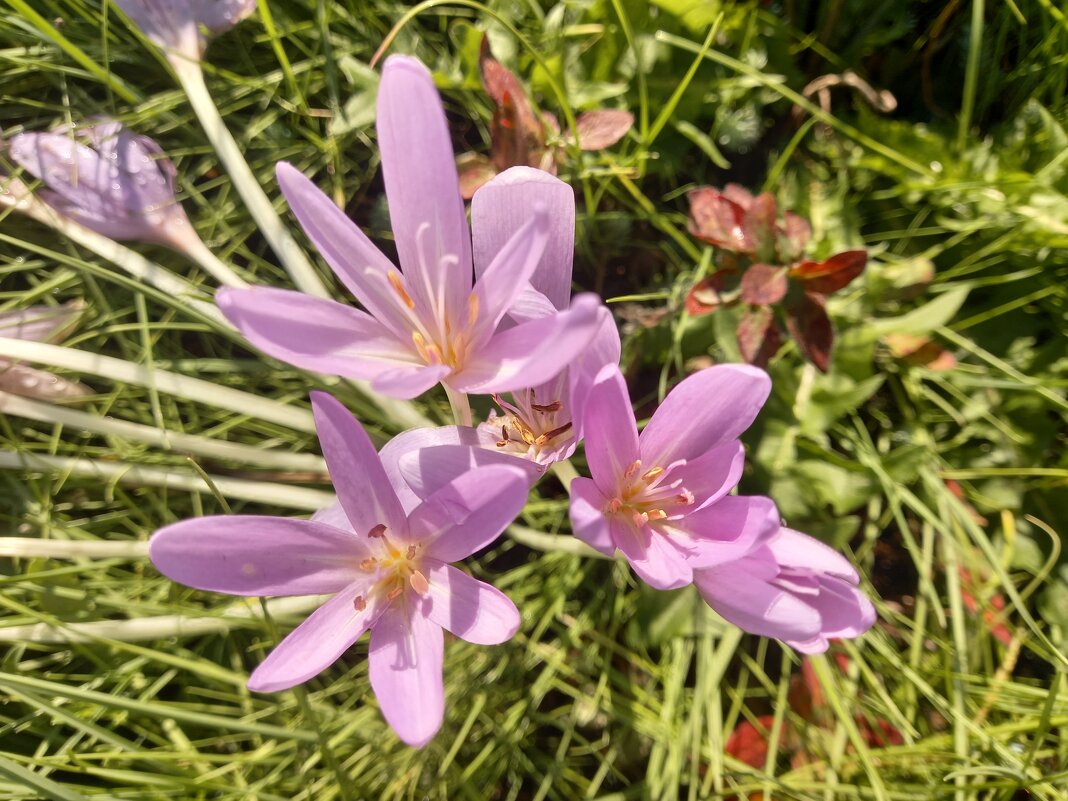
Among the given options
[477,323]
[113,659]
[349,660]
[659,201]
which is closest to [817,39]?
[659,201]

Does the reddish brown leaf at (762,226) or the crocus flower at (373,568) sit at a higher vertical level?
the reddish brown leaf at (762,226)

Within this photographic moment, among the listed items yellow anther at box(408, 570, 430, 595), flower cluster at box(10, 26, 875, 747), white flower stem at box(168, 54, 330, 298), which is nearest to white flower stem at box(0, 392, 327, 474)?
white flower stem at box(168, 54, 330, 298)

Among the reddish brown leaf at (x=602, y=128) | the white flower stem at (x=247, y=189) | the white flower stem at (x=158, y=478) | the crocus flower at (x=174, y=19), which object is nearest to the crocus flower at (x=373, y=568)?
the white flower stem at (x=158, y=478)

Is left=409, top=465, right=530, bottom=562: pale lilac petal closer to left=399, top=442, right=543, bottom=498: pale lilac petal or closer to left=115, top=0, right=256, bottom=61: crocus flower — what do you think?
left=399, top=442, right=543, bottom=498: pale lilac petal

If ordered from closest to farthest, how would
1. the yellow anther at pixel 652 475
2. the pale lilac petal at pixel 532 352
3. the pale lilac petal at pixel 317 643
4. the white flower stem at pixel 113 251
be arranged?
the pale lilac petal at pixel 532 352, the pale lilac petal at pixel 317 643, the yellow anther at pixel 652 475, the white flower stem at pixel 113 251

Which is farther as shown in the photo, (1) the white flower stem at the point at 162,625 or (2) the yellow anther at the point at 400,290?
(1) the white flower stem at the point at 162,625

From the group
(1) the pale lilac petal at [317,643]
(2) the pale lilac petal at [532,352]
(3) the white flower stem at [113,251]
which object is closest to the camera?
(2) the pale lilac petal at [532,352]

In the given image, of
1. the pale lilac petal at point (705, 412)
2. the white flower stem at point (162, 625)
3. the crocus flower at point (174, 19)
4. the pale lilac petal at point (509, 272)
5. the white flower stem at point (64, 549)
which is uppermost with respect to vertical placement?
the crocus flower at point (174, 19)

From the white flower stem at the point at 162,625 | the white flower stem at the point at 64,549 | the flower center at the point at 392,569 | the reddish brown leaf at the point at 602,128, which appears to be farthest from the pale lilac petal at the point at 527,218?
the white flower stem at the point at 64,549

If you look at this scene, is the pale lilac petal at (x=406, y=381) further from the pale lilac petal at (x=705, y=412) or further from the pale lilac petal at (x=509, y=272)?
the pale lilac petal at (x=705, y=412)
